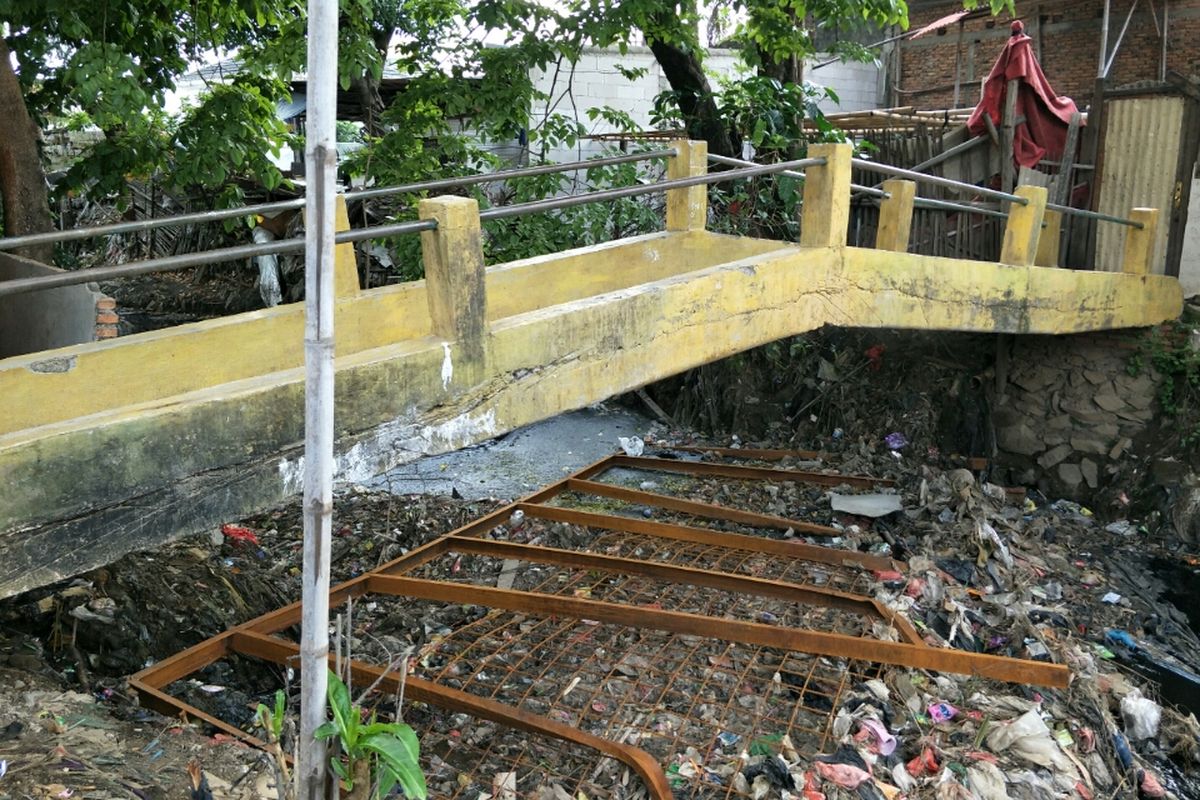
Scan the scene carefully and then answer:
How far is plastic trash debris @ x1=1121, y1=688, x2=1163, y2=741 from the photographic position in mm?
5000

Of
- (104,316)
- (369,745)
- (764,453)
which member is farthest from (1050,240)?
(369,745)

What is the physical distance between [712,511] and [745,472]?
1.15 m

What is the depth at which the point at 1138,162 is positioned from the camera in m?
8.51

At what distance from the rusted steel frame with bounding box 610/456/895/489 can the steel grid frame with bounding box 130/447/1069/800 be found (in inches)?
41.8

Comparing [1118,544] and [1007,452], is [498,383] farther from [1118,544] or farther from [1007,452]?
[1007,452]

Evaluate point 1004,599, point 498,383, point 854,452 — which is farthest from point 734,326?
point 854,452

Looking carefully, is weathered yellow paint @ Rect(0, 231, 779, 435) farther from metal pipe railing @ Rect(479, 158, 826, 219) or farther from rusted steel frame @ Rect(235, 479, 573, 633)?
rusted steel frame @ Rect(235, 479, 573, 633)

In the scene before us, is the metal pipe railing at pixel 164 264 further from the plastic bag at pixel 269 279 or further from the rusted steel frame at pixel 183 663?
the plastic bag at pixel 269 279

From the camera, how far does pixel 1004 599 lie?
240 inches

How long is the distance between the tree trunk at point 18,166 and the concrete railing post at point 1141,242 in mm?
8081

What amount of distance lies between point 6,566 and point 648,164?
905cm

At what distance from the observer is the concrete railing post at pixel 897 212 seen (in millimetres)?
6555

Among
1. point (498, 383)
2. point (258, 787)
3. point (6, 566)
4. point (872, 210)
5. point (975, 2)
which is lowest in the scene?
point (258, 787)

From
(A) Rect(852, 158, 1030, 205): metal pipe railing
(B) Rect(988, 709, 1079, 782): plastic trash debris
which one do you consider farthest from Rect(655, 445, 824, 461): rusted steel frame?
(B) Rect(988, 709, 1079, 782): plastic trash debris
